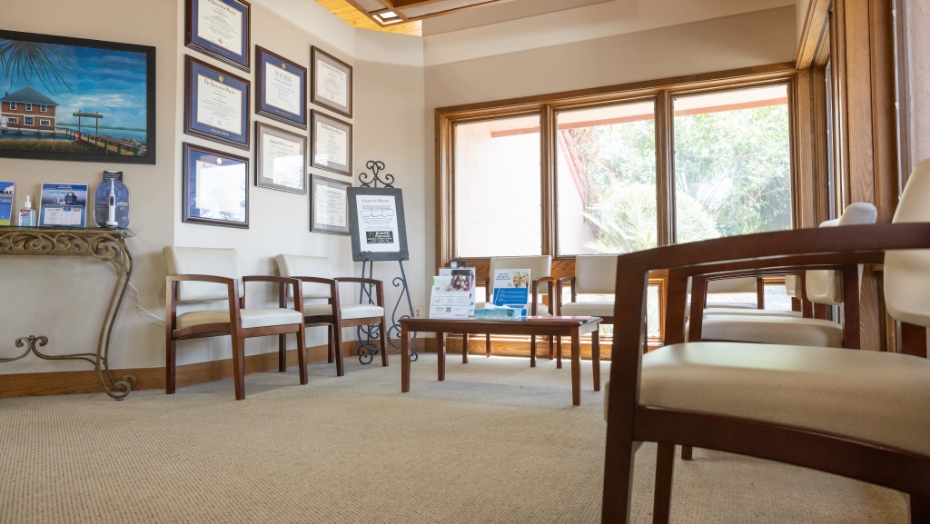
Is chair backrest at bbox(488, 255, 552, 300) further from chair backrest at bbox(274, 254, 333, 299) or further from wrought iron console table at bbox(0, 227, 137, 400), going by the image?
wrought iron console table at bbox(0, 227, 137, 400)

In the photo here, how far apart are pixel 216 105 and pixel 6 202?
52.4 inches

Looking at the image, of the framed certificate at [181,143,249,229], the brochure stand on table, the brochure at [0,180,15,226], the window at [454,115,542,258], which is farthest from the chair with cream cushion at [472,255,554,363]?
the brochure at [0,180,15,226]

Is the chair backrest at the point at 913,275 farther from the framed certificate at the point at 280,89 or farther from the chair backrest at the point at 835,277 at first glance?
the framed certificate at the point at 280,89

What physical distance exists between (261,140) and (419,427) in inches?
109

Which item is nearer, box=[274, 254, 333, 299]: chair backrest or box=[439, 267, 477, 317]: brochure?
box=[439, 267, 477, 317]: brochure

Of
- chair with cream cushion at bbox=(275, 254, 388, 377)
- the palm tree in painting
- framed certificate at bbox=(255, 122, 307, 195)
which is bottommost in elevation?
chair with cream cushion at bbox=(275, 254, 388, 377)

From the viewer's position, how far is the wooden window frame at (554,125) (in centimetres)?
454

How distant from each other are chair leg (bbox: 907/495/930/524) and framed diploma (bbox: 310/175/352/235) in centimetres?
427

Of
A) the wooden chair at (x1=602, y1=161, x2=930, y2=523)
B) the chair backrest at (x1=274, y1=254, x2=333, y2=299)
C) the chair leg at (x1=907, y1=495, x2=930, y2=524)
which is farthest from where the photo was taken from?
the chair backrest at (x1=274, y1=254, x2=333, y2=299)

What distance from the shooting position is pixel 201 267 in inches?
138

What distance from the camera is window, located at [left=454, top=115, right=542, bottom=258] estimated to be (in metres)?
5.33

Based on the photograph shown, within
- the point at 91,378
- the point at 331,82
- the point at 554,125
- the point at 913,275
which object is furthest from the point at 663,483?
the point at 331,82

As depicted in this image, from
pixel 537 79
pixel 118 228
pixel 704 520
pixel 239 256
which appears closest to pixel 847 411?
pixel 704 520

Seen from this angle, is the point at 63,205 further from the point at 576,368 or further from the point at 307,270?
the point at 576,368
